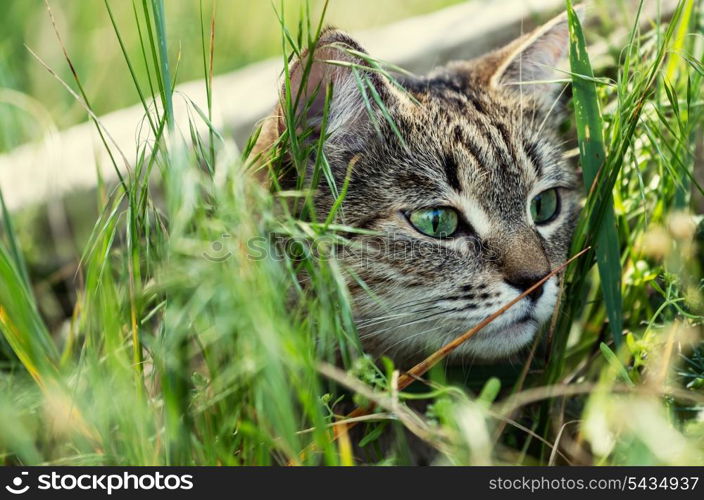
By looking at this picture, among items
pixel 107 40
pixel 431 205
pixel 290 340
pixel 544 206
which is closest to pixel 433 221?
pixel 431 205

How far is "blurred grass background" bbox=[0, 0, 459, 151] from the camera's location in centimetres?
312

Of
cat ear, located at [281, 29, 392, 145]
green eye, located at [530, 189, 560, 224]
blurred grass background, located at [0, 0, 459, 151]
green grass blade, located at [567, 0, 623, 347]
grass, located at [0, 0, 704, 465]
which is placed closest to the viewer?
grass, located at [0, 0, 704, 465]

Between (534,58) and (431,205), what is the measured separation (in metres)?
0.67

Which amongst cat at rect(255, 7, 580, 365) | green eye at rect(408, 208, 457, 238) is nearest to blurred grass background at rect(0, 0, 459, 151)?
cat at rect(255, 7, 580, 365)

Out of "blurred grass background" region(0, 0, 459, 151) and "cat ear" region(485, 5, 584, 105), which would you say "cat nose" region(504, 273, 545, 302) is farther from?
"blurred grass background" region(0, 0, 459, 151)

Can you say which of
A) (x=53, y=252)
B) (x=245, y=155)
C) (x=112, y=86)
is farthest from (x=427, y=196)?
(x=112, y=86)

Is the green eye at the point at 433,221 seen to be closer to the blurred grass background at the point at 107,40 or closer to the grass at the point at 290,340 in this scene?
the grass at the point at 290,340

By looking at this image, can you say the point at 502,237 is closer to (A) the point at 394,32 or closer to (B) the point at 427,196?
(B) the point at 427,196

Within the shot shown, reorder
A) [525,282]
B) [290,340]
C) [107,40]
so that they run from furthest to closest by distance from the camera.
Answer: [107,40] < [525,282] < [290,340]

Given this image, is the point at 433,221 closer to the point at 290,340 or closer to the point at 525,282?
the point at 525,282

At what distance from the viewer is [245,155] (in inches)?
63.4

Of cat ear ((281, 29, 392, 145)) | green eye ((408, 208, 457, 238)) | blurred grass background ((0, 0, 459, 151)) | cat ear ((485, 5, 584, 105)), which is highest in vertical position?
blurred grass background ((0, 0, 459, 151))

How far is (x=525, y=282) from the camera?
168 centimetres

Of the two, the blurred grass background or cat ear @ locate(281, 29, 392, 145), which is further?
the blurred grass background
